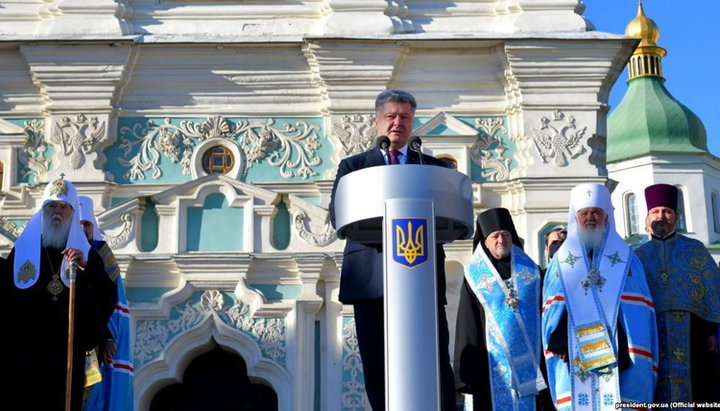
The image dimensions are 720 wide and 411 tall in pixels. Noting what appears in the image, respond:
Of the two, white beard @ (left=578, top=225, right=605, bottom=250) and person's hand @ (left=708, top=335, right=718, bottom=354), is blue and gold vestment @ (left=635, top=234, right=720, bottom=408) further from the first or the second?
white beard @ (left=578, top=225, right=605, bottom=250)

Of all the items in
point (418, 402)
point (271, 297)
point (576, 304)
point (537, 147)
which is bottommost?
point (418, 402)

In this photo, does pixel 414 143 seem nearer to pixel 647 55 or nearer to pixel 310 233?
pixel 310 233

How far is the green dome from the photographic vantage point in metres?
28.7

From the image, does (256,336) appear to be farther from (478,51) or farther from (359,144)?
(478,51)

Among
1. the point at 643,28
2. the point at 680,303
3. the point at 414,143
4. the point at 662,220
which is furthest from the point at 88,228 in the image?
the point at 643,28

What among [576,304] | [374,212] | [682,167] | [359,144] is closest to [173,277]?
[359,144]

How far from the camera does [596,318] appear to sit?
262 inches

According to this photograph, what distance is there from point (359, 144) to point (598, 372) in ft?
16.7

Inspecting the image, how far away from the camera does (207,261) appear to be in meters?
10.9

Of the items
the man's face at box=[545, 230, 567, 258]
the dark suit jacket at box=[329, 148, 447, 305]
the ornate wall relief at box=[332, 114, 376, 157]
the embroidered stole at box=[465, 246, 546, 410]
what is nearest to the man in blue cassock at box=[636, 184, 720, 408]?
the embroidered stole at box=[465, 246, 546, 410]

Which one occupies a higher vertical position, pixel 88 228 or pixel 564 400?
pixel 88 228

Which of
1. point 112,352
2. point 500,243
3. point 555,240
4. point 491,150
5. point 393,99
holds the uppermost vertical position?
point 491,150

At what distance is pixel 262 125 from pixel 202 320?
1916mm

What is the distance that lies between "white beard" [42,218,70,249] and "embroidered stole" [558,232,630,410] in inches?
108
